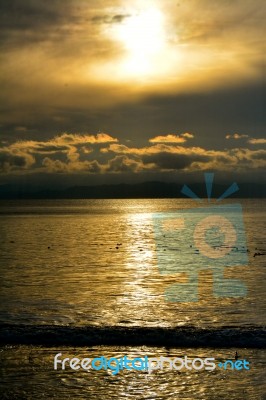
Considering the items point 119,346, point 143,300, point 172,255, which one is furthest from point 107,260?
point 119,346

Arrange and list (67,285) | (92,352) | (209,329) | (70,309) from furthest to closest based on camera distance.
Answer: (67,285), (70,309), (209,329), (92,352)

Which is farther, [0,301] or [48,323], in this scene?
[0,301]

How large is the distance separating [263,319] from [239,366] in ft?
A: 26.0

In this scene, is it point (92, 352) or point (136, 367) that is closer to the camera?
point (136, 367)

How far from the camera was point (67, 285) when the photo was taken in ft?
116

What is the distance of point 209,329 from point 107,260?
101ft

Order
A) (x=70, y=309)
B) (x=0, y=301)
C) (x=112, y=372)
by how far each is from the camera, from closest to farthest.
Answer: (x=112, y=372), (x=70, y=309), (x=0, y=301)

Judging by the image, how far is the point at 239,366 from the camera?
16797 mm

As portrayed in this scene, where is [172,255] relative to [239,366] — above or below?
above

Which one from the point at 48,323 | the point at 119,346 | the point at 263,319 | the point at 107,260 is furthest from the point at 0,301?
the point at 107,260

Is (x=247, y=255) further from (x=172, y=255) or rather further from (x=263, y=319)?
(x=263, y=319)

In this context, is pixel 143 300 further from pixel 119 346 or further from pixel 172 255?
pixel 172 255

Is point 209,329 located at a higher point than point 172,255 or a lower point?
lower

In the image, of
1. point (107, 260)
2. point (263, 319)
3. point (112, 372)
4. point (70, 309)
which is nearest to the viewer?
point (112, 372)
